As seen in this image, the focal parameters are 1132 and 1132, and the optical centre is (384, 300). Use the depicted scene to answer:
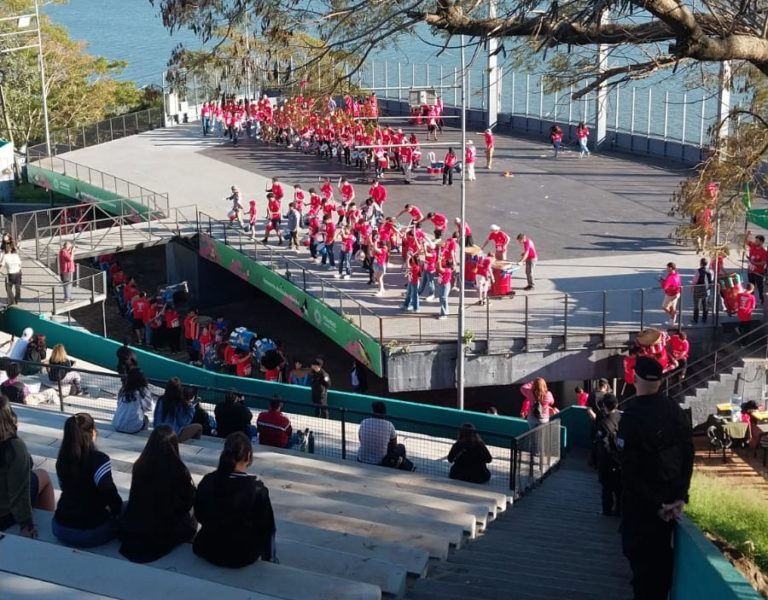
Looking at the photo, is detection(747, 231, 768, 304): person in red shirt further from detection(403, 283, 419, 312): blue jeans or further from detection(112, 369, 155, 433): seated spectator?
detection(112, 369, 155, 433): seated spectator

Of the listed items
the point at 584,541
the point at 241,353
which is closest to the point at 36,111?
the point at 241,353

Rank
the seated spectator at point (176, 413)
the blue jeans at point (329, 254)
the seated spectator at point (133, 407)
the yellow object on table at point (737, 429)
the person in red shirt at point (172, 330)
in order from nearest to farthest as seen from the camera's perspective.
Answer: the seated spectator at point (176, 413) → the seated spectator at point (133, 407) → the yellow object on table at point (737, 429) → the blue jeans at point (329, 254) → the person in red shirt at point (172, 330)

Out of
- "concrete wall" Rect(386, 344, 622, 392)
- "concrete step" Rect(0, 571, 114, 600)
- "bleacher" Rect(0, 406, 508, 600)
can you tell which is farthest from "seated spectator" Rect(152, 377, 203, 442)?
"concrete wall" Rect(386, 344, 622, 392)

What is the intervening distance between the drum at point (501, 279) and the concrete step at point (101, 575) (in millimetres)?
16812

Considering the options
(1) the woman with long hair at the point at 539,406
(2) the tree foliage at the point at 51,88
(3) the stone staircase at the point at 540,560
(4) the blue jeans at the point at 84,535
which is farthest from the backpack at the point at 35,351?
(2) the tree foliage at the point at 51,88

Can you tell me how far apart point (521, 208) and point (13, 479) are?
24958 mm

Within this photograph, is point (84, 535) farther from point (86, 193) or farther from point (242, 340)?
point (86, 193)

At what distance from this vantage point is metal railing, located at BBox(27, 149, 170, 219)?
33.7m

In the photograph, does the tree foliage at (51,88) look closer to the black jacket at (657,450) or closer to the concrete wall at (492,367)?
the concrete wall at (492,367)

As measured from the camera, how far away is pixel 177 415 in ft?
37.5

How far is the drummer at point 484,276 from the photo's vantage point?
22.8 metres

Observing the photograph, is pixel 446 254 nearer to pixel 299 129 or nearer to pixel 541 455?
pixel 541 455

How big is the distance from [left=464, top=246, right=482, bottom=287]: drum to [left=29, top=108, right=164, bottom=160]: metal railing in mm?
24163

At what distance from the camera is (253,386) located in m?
18.0
